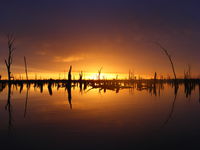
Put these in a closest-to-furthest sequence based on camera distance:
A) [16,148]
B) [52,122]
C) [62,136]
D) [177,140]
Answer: [16,148] → [177,140] → [62,136] → [52,122]

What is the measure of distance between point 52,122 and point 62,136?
105 inches

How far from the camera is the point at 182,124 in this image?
9.30m

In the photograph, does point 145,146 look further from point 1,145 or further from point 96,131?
point 1,145

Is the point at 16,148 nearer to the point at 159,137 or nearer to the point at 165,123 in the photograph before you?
the point at 159,137

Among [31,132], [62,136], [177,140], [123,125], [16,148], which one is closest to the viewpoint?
[16,148]

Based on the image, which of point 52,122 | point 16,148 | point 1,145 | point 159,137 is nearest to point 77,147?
point 16,148

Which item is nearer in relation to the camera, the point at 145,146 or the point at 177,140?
the point at 145,146

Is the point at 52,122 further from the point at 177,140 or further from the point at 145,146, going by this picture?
the point at 177,140

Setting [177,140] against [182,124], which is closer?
[177,140]

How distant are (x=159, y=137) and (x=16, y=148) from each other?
4.91 meters

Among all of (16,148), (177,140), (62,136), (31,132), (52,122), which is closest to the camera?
(16,148)

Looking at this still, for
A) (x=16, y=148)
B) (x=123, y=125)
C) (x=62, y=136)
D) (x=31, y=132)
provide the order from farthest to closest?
(x=123, y=125) < (x=31, y=132) < (x=62, y=136) < (x=16, y=148)

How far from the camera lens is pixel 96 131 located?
8070 mm

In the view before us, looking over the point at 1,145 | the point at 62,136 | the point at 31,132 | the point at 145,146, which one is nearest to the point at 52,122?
the point at 31,132
